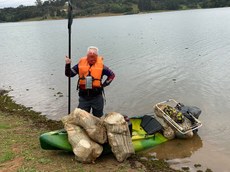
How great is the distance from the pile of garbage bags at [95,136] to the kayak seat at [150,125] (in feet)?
7.68

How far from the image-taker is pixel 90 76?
9.20 metres

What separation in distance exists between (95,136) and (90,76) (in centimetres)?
169

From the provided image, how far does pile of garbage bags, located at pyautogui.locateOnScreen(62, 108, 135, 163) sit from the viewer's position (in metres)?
8.28

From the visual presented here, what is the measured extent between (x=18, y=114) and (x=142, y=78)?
28.4 feet

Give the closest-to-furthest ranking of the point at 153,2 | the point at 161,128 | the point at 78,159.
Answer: the point at 78,159 → the point at 161,128 → the point at 153,2

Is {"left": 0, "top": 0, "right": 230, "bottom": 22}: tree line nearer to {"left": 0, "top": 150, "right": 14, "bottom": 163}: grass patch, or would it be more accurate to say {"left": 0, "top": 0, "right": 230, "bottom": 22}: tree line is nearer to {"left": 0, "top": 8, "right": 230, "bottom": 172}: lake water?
{"left": 0, "top": 8, "right": 230, "bottom": 172}: lake water

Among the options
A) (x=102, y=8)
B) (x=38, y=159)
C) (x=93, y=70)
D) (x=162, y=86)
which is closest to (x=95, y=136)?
(x=38, y=159)

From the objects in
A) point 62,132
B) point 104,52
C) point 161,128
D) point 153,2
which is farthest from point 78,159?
point 153,2

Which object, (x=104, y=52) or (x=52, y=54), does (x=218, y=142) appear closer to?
(x=104, y=52)

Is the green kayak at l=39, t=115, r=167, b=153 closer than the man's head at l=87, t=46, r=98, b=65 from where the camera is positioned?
Yes

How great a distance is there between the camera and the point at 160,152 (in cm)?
1024

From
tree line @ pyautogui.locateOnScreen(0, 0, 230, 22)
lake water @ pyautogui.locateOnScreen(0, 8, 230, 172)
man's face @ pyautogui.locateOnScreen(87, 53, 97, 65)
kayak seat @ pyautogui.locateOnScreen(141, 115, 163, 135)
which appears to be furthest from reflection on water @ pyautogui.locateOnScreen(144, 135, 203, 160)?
tree line @ pyautogui.locateOnScreen(0, 0, 230, 22)

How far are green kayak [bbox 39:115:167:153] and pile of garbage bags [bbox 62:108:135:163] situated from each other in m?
0.30

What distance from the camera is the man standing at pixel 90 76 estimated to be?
9164 millimetres
